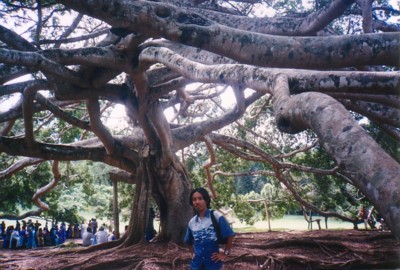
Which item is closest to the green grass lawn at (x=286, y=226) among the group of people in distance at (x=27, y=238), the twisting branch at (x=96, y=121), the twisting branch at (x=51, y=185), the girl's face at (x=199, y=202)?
the group of people in distance at (x=27, y=238)

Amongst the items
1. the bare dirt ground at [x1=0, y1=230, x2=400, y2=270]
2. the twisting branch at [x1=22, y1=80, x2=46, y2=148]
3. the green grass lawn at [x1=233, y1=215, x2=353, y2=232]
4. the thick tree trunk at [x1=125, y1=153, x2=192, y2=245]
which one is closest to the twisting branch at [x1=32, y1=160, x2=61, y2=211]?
the twisting branch at [x1=22, y1=80, x2=46, y2=148]

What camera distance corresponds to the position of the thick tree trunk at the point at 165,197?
23.4 feet

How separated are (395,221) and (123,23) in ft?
10.6

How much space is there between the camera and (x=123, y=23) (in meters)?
3.75

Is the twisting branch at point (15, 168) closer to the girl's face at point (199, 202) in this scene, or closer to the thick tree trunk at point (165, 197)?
the thick tree trunk at point (165, 197)

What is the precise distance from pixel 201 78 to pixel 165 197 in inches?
175

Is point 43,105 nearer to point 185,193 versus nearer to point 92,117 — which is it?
point 92,117

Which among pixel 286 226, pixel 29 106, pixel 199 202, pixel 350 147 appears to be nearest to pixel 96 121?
pixel 29 106

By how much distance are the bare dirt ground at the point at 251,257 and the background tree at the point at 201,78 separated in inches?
32.3

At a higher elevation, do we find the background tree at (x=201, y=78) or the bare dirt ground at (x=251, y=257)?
the background tree at (x=201, y=78)

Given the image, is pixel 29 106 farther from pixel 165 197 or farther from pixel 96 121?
pixel 165 197

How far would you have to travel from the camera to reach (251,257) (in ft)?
19.0

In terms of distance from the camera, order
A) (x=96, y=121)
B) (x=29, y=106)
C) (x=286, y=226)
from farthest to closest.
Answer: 1. (x=286, y=226)
2. (x=96, y=121)
3. (x=29, y=106)

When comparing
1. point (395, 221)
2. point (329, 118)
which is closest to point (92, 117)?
point (329, 118)
